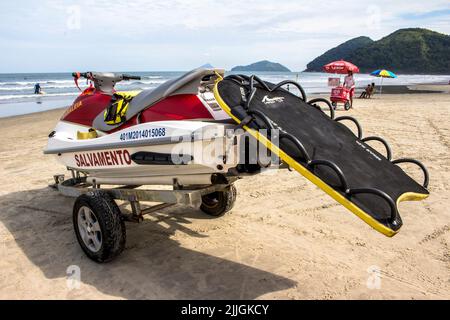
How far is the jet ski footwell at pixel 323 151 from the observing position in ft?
7.78

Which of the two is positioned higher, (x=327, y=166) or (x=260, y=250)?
(x=327, y=166)

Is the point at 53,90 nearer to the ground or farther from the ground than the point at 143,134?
farther from the ground


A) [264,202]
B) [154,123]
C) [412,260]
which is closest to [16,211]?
[154,123]

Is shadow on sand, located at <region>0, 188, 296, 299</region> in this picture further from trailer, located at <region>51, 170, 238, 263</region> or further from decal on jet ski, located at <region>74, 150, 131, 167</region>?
decal on jet ski, located at <region>74, 150, 131, 167</region>

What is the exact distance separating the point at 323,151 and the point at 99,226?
85.2 inches

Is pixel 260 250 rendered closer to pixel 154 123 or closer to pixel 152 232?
pixel 152 232

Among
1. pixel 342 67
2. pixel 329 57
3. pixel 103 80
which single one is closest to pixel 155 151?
pixel 103 80

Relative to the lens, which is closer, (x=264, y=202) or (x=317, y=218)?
(x=317, y=218)

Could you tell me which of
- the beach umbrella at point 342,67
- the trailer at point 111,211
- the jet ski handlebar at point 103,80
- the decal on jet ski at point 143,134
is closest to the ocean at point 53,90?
the jet ski handlebar at point 103,80

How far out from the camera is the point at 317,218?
4.48m

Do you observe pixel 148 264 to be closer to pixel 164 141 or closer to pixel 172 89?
pixel 164 141

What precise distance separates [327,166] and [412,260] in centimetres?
172

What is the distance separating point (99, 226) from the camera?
3365mm

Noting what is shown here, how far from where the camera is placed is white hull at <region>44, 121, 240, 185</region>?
2.90 meters
